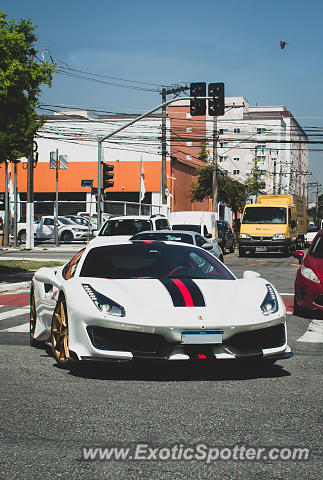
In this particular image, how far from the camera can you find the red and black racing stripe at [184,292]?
6.40 meters

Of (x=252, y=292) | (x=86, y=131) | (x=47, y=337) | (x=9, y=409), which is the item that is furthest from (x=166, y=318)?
(x=86, y=131)

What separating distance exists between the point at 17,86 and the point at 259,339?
11.4m

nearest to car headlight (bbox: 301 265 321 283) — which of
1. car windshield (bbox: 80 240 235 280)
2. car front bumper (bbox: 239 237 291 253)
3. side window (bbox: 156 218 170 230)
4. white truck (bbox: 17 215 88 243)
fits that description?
car windshield (bbox: 80 240 235 280)

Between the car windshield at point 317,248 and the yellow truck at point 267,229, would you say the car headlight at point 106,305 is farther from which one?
the yellow truck at point 267,229

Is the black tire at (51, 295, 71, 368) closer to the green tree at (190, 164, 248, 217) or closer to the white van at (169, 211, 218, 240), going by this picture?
the white van at (169, 211, 218, 240)

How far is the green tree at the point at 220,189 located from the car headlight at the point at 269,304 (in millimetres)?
57929

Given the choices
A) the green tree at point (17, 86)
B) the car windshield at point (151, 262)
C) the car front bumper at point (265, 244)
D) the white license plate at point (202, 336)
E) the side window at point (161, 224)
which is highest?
the green tree at point (17, 86)

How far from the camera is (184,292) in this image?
21.6 feet

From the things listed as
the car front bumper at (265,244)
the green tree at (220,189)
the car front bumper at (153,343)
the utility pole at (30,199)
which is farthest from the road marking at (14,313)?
the green tree at (220,189)

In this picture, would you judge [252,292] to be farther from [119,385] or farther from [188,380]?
[119,385]

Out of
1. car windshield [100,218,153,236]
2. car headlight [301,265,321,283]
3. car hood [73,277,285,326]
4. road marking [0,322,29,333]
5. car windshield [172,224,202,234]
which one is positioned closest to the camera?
car hood [73,277,285,326]

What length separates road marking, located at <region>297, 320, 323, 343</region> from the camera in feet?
30.5

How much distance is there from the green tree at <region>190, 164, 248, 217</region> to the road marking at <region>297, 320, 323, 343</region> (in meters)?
53.8

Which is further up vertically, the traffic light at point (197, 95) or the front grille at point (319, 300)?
the traffic light at point (197, 95)
